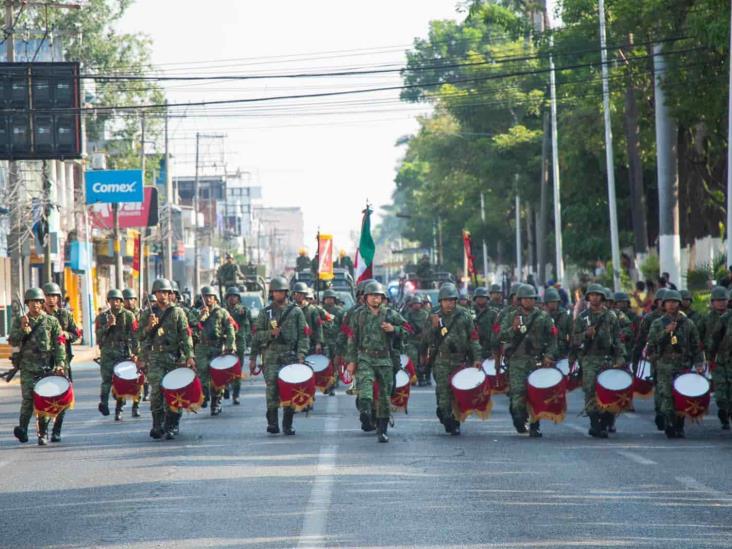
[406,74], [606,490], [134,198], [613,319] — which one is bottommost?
[606,490]

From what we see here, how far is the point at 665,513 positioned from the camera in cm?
1155

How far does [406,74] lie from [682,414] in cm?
6962

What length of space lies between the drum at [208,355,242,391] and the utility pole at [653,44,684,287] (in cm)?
1863

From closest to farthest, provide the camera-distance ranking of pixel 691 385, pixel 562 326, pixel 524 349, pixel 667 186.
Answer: pixel 691 385 < pixel 524 349 < pixel 562 326 < pixel 667 186

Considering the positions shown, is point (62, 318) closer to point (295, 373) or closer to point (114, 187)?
point (295, 373)

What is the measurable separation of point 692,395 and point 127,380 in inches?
308

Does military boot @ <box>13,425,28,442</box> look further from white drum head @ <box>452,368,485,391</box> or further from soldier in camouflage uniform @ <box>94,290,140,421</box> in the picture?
white drum head @ <box>452,368,485,391</box>

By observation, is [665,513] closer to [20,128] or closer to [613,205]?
[20,128]

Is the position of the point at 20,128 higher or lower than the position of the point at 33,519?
higher

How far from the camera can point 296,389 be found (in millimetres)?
18234

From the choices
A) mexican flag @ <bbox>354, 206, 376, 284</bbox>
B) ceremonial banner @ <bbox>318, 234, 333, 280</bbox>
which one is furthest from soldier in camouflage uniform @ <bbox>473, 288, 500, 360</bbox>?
ceremonial banner @ <bbox>318, 234, 333, 280</bbox>

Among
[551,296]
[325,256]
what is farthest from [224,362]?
[325,256]

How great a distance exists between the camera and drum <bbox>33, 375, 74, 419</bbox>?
17984mm

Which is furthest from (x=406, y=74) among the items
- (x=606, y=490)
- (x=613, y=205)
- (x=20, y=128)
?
(x=606, y=490)
